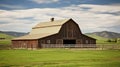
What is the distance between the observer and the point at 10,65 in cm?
3006

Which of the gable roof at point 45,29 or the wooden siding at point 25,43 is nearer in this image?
the wooden siding at point 25,43

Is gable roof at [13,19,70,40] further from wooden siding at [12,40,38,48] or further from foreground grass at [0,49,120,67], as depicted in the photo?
foreground grass at [0,49,120,67]

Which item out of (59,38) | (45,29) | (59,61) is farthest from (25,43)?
(59,61)

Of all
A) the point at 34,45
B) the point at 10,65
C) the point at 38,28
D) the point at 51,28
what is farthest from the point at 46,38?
the point at 10,65

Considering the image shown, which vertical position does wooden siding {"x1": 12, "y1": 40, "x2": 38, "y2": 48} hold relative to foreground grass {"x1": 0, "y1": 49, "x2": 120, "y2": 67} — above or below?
above

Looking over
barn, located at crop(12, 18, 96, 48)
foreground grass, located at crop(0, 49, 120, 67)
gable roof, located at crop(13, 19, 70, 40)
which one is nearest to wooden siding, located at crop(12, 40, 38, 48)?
barn, located at crop(12, 18, 96, 48)

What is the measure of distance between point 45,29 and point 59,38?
37.2ft

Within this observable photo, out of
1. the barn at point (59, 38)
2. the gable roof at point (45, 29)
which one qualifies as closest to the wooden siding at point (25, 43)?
the barn at point (59, 38)

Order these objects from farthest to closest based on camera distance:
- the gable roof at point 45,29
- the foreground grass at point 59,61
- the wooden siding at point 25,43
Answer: the gable roof at point 45,29
the wooden siding at point 25,43
the foreground grass at point 59,61

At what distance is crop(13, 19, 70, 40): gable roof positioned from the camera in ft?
264

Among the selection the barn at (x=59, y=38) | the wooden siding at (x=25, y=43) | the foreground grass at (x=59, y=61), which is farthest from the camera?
the wooden siding at (x=25, y=43)

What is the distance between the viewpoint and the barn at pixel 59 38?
75287mm

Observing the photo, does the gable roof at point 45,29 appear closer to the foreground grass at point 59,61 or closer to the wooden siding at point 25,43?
the wooden siding at point 25,43

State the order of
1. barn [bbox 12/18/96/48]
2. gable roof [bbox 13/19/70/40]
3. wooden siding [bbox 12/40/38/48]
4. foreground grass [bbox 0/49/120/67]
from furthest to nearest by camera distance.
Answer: gable roof [bbox 13/19/70/40] → wooden siding [bbox 12/40/38/48] → barn [bbox 12/18/96/48] → foreground grass [bbox 0/49/120/67]
